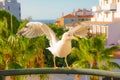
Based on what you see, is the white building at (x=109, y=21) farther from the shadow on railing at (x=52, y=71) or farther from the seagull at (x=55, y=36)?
the shadow on railing at (x=52, y=71)

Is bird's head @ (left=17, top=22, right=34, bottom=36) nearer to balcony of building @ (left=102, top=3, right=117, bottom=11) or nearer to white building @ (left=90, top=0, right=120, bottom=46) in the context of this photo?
white building @ (left=90, top=0, right=120, bottom=46)

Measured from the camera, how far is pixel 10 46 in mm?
9844

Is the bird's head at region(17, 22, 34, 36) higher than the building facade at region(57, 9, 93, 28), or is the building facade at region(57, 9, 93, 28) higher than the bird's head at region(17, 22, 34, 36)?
the bird's head at region(17, 22, 34, 36)

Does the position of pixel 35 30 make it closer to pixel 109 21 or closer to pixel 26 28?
pixel 26 28

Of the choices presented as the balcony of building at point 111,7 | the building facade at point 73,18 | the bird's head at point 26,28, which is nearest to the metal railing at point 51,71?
the bird's head at point 26,28

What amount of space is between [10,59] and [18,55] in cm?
34

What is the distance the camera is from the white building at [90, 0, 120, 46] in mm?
23156

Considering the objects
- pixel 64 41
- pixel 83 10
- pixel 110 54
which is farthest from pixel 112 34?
pixel 83 10

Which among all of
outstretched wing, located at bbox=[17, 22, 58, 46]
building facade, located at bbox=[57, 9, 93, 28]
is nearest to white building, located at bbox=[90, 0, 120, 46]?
outstretched wing, located at bbox=[17, 22, 58, 46]

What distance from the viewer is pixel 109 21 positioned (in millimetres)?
28281

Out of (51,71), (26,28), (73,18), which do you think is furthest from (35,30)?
(73,18)

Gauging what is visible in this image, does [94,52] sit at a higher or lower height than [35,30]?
lower

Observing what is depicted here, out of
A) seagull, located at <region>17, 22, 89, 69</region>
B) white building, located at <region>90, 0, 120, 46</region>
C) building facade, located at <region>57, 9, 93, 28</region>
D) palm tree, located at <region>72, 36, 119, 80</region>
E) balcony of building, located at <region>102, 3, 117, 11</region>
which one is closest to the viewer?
seagull, located at <region>17, 22, 89, 69</region>

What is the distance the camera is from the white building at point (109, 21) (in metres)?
23.2
